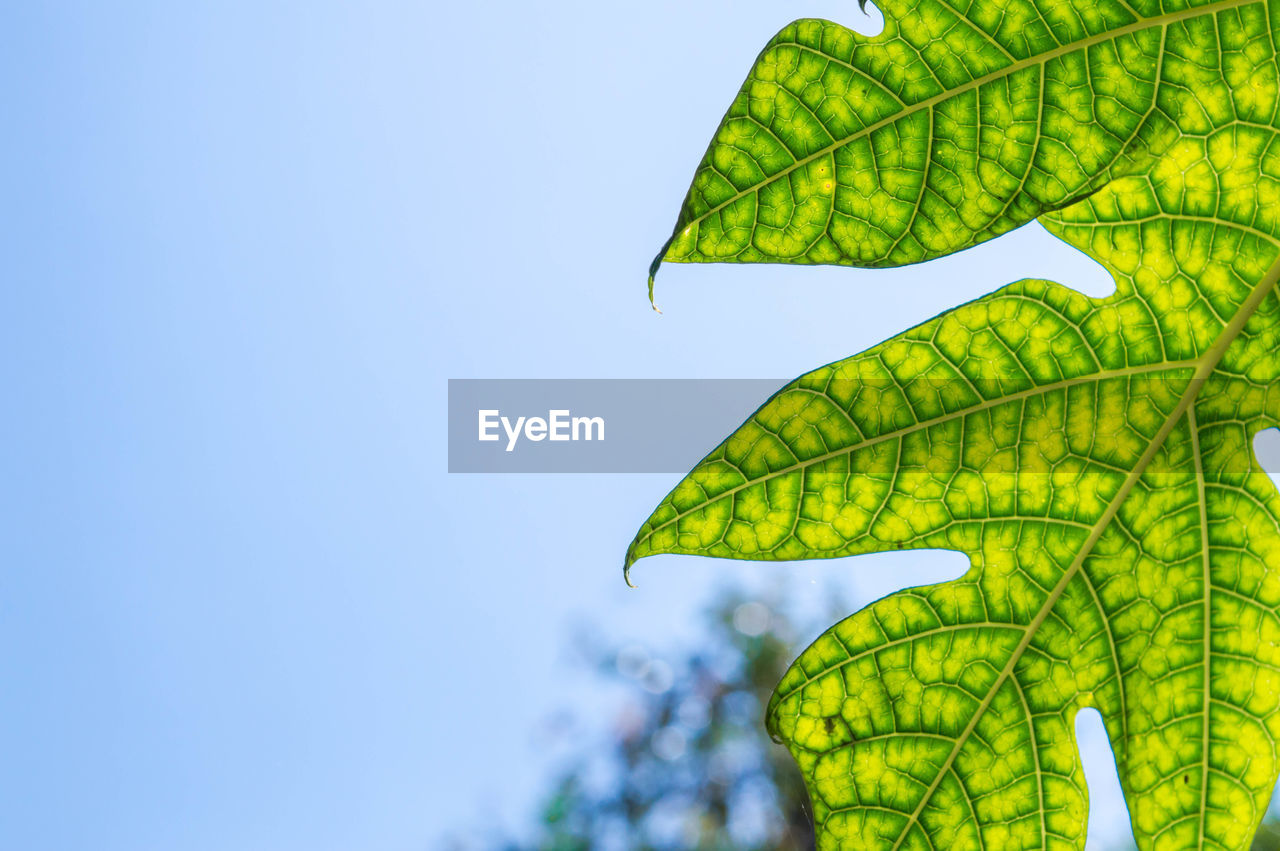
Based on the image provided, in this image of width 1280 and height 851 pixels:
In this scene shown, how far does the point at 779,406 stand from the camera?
598mm

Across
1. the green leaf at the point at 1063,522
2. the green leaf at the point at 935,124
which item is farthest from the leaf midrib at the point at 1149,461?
the green leaf at the point at 935,124

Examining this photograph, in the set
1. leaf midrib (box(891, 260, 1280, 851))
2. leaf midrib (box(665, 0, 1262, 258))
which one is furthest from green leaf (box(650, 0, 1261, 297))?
leaf midrib (box(891, 260, 1280, 851))

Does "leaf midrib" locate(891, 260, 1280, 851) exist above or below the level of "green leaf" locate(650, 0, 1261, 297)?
below

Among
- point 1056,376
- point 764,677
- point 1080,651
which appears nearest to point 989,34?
point 1056,376

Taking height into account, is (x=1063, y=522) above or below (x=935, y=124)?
below

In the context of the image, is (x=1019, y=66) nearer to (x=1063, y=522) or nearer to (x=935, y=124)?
(x=935, y=124)

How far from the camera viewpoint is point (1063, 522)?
0.61 metres

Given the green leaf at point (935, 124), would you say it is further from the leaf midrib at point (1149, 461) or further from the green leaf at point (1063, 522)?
the leaf midrib at point (1149, 461)

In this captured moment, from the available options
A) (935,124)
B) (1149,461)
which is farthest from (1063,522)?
(935,124)

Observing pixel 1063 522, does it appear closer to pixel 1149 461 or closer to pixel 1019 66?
pixel 1149 461

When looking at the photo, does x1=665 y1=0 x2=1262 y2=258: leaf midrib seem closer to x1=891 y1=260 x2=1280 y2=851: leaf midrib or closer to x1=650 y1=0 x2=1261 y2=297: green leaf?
x1=650 y1=0 x2=1261 y2=297: green leaf

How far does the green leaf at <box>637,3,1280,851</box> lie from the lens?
59 centimetres

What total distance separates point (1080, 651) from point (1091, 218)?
0.27 m

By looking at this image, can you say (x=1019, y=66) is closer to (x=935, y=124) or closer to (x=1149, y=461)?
(x=935, y=124)
